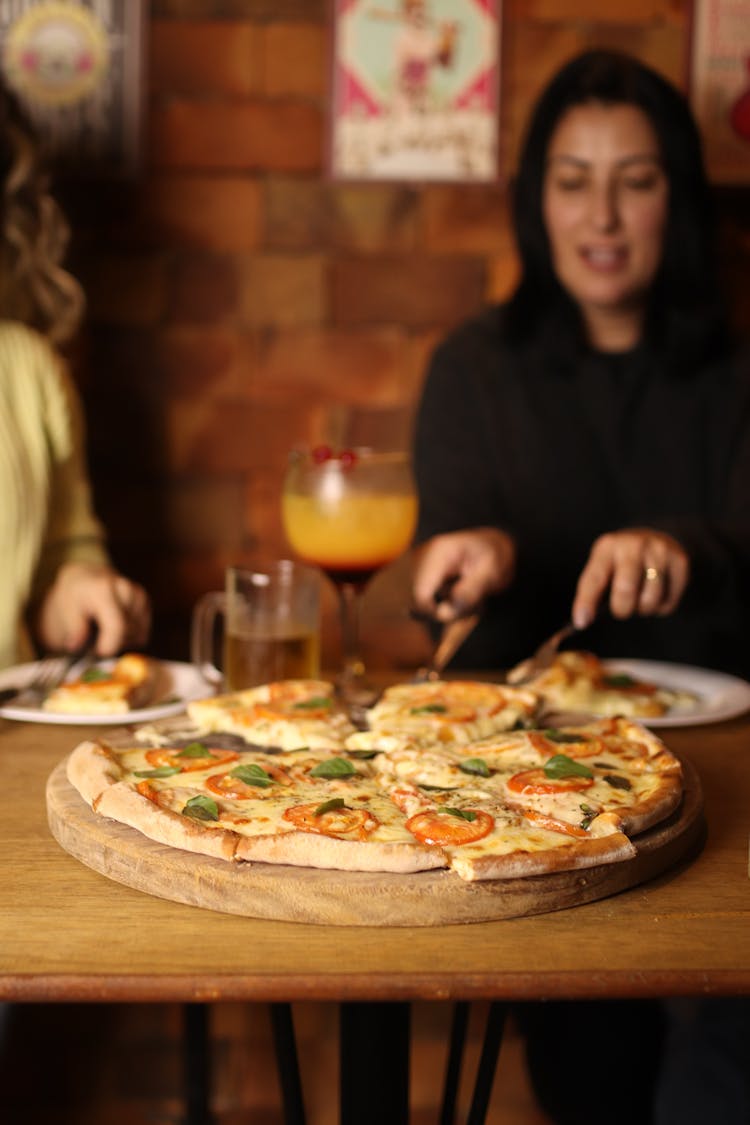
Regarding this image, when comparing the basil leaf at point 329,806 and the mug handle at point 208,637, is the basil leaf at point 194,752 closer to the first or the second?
the basil leaf at point 329,806

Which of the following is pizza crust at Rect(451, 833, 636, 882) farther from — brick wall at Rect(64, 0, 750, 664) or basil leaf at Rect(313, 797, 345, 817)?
brick wall at Rect(64, 0, 750, 664)

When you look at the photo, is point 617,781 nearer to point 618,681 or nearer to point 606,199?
point 618,681

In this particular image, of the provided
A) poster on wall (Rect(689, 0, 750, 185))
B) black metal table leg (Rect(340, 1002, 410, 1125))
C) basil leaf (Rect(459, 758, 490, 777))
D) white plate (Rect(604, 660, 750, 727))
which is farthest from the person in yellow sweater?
poster on wall (Rect(689, 0, 750, 185))

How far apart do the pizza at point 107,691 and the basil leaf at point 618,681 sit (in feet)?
1.77

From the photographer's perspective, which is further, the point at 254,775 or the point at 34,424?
the point at 34,424

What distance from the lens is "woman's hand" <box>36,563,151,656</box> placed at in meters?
1.67

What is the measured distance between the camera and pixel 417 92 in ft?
8.49

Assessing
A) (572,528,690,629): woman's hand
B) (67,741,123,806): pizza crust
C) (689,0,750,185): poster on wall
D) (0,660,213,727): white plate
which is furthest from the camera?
(689,0,750,185): poster on wall

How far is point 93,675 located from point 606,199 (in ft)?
4.19

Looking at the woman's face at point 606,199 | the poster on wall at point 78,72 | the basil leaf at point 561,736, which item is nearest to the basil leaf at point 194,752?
the basil leaf at point 561,736

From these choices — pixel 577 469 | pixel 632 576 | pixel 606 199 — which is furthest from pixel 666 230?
pixel 632 576

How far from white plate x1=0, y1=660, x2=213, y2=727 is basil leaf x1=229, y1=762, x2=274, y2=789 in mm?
322

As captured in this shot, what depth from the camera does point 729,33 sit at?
2607mm

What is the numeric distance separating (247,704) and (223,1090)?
125cm
